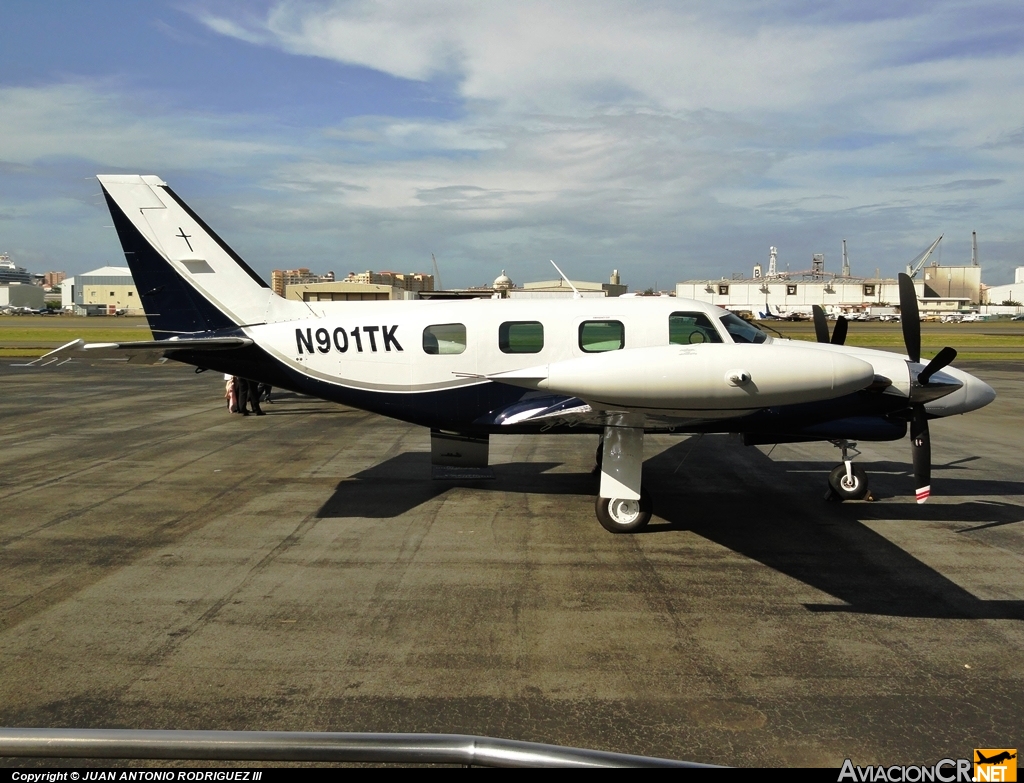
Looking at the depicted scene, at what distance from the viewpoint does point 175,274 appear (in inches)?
487

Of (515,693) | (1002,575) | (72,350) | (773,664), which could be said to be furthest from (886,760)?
(72,350)

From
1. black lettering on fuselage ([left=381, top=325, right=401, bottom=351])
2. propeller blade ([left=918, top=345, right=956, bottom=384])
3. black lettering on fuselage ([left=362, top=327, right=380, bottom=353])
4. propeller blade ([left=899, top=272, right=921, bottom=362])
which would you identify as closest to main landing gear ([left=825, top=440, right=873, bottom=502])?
propeller blade ([left=918, top=345, right=956, bottom=384])

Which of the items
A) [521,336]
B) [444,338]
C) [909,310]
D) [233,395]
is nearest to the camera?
[909,310]

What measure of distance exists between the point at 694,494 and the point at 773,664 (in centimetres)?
584

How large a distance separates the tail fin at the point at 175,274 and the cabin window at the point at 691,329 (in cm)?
635

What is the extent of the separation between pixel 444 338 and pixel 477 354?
56cm

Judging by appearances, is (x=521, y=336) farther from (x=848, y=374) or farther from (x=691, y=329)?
(x=848, y=374)

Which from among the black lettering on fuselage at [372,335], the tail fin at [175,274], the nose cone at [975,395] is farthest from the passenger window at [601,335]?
the tail fin at [175,274]

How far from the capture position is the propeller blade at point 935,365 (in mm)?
9453

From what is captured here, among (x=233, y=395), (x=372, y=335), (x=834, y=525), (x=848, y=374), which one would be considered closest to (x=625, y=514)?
(x=834, y=525)

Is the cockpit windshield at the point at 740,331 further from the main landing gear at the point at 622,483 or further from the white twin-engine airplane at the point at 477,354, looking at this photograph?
the main landing gear at the point at 622,483

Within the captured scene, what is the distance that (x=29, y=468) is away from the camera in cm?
1365

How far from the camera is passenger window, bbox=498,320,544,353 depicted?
10938 mm

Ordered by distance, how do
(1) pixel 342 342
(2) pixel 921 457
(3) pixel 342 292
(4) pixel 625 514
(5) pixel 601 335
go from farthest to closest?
(3) pixel 342 292
(1) pixel 342 342
(5) pixel 601 335
(4) pixel 625 514
(2) pixel 921 457
